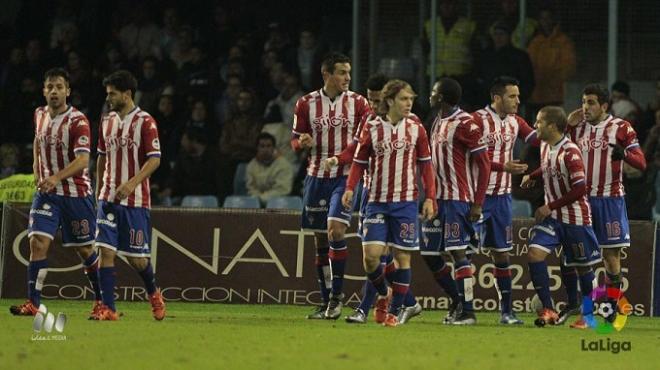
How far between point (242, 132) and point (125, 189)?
23.4 feet

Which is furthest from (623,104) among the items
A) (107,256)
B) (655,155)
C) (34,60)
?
(34,60)

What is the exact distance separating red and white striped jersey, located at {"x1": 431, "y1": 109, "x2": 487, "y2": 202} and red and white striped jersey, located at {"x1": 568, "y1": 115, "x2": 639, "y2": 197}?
102 centimetres

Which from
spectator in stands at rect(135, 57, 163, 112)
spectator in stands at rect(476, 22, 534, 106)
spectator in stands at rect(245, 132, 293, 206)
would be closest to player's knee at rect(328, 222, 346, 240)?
spectator in stands at rect(245, 132, 293, 206)

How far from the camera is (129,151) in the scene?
12.4 m

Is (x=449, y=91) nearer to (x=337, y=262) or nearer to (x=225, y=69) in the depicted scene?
(x=337, y=262)

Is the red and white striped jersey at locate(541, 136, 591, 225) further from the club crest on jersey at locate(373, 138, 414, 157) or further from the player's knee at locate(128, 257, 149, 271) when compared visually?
the player's knee at locate(128, 257, 149, 271)

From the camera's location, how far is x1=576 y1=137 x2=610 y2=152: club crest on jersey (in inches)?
527

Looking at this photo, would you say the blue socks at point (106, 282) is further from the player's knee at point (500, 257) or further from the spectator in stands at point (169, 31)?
the spectator in stands at point (169, 31)

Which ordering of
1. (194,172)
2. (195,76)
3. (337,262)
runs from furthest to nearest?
(195,76)
(194,172)
(337,262)

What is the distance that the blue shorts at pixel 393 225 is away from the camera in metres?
12.3

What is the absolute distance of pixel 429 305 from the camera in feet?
51.1

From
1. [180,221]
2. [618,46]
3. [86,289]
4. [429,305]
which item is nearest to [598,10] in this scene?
[618,46]

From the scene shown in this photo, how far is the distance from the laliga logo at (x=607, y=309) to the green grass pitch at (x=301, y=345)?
0.16 meters

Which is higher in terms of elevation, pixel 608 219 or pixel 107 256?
pixel 608 219
